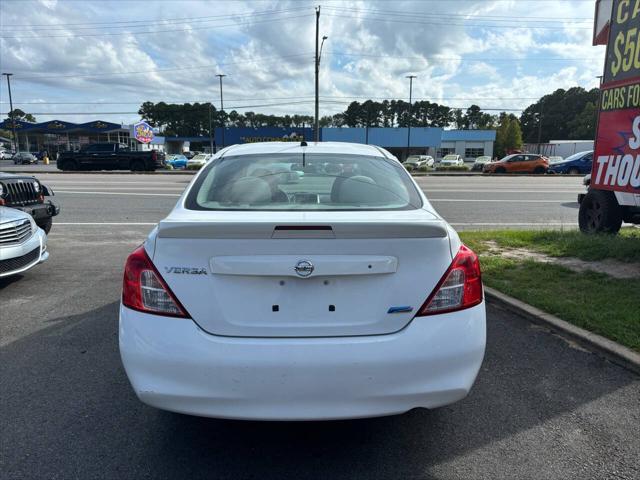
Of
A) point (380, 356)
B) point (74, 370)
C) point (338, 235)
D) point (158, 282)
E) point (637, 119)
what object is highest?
point (637, 119)

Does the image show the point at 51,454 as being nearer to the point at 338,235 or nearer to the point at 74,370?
the point at 74,370

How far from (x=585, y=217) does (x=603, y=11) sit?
3.34 meters

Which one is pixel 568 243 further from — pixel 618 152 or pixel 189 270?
pixel 189 270

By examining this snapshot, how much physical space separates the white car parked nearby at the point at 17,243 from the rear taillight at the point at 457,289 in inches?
191

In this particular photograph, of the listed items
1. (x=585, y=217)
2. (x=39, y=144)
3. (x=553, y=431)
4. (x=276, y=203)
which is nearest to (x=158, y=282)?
(x=276, y=203)

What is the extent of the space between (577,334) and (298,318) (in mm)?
2924

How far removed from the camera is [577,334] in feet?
13.6

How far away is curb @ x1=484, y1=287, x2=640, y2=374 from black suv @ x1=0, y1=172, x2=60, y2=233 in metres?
6.61

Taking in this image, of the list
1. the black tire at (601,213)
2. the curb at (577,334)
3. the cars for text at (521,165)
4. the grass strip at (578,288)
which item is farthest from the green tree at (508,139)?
the curb at (577,334)

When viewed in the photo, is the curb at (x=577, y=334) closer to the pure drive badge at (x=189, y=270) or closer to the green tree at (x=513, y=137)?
the pure drive badge at (x=189, y=270)

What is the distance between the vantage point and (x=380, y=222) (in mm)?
2396

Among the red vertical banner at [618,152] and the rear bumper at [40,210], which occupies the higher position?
the red vertical banner at [618,152]

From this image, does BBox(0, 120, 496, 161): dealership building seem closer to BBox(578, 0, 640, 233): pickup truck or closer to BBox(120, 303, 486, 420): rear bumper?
BBox(578, 0, 640, 233): pickup truck

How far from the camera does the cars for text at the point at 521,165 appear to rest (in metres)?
35.2
